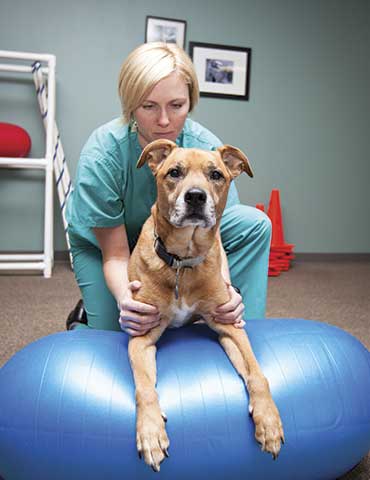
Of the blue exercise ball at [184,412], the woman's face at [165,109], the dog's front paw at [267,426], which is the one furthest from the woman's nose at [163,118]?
the dog's front paw at [267,426]

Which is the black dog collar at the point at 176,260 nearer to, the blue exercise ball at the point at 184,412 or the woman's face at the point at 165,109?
the blue exercise ball at the point at 184,412

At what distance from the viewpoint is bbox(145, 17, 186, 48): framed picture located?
4.17 m

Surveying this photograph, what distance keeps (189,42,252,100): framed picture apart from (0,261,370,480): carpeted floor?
6.13 ft

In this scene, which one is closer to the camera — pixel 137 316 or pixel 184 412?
pixel 184 412

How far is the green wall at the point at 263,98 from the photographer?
4.05 metres

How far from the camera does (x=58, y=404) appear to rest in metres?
1.14

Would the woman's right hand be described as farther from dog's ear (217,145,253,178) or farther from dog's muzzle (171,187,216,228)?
dog's ear (217,145,253,178)

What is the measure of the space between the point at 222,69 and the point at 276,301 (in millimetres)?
2367

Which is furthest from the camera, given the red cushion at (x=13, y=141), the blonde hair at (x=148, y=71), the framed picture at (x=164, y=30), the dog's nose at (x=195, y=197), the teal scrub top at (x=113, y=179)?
the framed picture at (x=164, y=30)

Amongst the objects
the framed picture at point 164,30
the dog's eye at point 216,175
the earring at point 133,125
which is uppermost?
the framed picture at point 164,30

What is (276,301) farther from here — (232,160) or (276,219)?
(232,160)

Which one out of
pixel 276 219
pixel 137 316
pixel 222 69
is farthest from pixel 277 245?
pixel 137 316

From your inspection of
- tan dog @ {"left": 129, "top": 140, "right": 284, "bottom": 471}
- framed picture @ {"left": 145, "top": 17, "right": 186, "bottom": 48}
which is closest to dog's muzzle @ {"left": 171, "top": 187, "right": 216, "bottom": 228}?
tan dog @ {"left": 129, "top": 140, "right": 284, "bottom": 471}

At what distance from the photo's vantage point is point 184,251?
143cm
